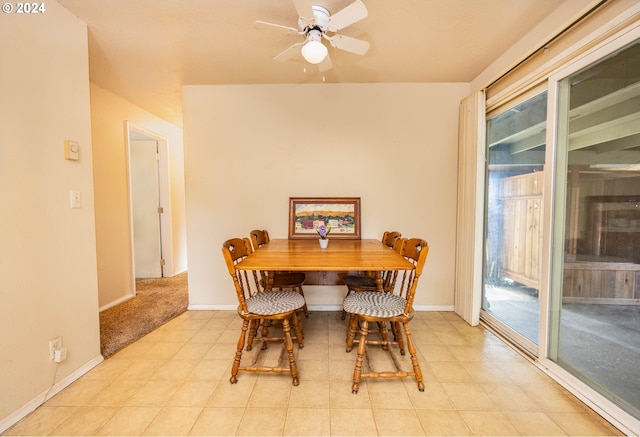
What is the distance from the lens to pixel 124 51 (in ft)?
7.07

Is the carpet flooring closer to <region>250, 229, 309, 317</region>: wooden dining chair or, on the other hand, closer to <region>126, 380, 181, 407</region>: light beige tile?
<region>126, 380, 181, 407</region>: light beige tile

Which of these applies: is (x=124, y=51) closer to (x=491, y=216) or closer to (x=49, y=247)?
(x=49, y=247)

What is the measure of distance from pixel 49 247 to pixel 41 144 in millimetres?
630

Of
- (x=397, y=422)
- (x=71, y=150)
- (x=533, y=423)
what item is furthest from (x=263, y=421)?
(x=71, y=150)

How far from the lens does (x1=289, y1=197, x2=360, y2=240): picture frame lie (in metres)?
2.73

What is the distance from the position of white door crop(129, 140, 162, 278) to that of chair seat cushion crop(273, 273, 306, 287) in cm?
265

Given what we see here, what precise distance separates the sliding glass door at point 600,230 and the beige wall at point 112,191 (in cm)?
424

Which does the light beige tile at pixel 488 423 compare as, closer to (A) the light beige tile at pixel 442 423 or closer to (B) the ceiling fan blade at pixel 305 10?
(A) the light beige tile at pixel 442 423

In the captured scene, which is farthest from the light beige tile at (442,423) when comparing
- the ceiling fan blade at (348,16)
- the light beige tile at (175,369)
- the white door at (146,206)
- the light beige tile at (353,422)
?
the white door at (146,206)

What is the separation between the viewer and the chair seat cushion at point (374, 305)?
5.19 feet

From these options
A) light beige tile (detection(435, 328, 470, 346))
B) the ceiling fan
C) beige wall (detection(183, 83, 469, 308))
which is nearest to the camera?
the ceiling fan

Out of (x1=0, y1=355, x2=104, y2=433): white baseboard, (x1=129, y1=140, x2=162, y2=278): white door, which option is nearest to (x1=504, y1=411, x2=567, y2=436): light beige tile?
(x1=0, y1=355, x2=104, y2=433): white baseboard

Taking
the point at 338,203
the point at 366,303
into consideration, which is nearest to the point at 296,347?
the point at 366,303

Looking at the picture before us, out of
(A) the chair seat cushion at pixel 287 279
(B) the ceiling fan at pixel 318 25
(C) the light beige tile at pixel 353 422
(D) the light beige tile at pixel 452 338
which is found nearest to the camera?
(C) the light beige tile at pixel 353 422
